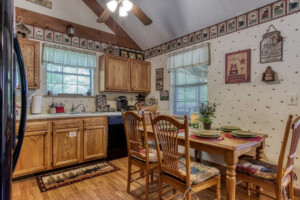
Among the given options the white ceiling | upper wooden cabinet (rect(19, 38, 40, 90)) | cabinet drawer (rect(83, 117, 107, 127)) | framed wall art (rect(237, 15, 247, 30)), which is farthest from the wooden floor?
the white ceiling

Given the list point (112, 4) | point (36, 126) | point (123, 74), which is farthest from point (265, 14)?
point (36, 126)

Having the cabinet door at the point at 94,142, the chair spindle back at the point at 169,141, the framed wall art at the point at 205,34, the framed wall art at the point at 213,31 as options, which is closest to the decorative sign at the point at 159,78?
the framed wall art at the point at 205,34

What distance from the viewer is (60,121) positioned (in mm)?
2779

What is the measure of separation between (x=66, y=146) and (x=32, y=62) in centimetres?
148

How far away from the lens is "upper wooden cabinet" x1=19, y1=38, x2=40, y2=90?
2770 mm

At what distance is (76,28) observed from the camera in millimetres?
→ 3486

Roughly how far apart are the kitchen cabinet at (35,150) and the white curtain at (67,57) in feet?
4.11

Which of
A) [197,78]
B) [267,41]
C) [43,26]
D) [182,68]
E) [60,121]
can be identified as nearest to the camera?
[267,41]

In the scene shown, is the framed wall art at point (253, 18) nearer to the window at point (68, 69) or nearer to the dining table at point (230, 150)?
the dining table at point (230, 150)

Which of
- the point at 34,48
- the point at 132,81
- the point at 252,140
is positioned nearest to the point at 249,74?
the point at 252,140

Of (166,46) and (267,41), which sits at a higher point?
(166,46)

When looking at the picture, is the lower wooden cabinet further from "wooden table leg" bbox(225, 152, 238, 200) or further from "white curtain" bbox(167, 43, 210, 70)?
"wooden table leg" bbox(225, 152, 238, 200)

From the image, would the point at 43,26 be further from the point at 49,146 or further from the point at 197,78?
the point at 197,78

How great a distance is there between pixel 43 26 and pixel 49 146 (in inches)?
84.2
